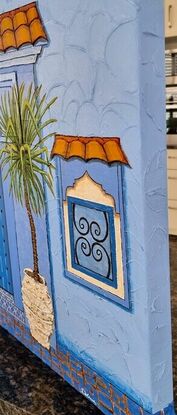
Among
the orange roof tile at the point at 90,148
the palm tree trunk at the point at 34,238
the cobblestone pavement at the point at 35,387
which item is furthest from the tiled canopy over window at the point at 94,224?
the cobblestone pavement at the point at 35,387

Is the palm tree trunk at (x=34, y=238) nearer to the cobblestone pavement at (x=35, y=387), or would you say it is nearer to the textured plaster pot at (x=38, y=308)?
the textured plaster pot at (x=38, y=308)

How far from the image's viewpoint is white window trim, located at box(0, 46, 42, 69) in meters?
0.92

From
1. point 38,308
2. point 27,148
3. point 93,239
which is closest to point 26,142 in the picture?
point 27,148

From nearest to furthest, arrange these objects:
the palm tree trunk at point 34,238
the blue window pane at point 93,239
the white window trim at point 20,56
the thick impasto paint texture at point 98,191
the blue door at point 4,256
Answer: the thick impasto paint texture at point 98,191 < the blue window pane at point 93,239 < the white window trim at point 20,56 < the palm tree trunk at point 34,238 < the blue door at point 4,256

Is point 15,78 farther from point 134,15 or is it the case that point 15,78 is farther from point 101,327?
point 101,327

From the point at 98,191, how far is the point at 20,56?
389mm

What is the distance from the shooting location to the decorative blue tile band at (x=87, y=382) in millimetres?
841

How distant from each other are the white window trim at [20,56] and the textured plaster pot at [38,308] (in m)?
0.50

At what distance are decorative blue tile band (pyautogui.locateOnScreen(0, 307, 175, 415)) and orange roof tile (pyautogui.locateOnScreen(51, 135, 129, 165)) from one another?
0.45 meters

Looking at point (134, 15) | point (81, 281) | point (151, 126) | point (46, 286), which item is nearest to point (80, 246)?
point (81, 281)

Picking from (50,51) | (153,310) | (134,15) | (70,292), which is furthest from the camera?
(70,292)

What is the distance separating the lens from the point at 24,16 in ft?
3.07

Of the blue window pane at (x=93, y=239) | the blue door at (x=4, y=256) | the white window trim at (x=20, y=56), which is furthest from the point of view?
A: the blue door at (x=4, y=256)

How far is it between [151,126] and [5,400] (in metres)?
0.69
